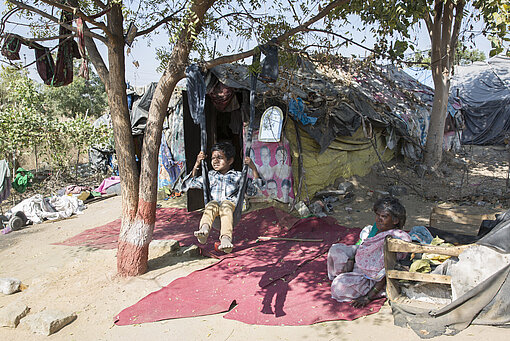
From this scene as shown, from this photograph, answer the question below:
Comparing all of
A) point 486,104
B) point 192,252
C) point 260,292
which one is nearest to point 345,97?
point 192,252

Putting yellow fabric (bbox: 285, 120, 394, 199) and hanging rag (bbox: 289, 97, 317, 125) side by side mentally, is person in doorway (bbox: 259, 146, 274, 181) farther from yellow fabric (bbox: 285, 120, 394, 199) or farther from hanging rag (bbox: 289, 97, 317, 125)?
hanging rag (bbox: 289, 97, 317, 125)

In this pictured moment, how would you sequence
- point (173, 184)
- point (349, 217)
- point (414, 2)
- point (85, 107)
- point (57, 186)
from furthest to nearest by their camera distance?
point (85, 107) → point (57, 186) → point (173, 184) → point (349, 217) → point (414, 2)

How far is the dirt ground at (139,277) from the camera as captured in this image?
3.03m

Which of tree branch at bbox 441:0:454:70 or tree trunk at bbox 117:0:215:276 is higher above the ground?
tree branch at bbox 441:0:454:70

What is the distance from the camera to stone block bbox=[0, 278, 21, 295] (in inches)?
164

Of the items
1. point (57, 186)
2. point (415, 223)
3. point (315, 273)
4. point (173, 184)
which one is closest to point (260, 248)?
point (315, 273)

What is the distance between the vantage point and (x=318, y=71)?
921cm

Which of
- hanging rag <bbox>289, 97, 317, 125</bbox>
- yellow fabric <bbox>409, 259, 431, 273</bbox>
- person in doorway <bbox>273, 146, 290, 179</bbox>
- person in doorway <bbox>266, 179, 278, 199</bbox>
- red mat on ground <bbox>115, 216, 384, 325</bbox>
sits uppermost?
hanging rag <bbox>289, 97, 317, 125</bbox>

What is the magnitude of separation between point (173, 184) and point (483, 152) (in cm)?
1167

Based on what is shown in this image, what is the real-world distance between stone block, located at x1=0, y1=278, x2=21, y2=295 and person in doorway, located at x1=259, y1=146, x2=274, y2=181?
4.34m

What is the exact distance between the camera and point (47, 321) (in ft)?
10.9

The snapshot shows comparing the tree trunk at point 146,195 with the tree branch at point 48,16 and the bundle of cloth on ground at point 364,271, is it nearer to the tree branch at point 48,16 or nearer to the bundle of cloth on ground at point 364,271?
the tree branch at point 48,16

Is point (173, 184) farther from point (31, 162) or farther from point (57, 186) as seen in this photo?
point (31, 162)

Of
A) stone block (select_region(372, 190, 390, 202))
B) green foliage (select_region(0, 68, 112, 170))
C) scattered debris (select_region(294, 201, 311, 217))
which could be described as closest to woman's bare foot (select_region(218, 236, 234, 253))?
scattered debris (select_region(294, 201, 311, 217))
